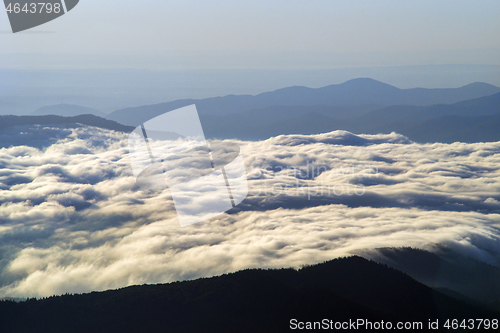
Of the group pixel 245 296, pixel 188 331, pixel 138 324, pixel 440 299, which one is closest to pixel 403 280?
pixel 440 299

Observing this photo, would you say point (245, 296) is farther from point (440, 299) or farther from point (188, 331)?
point (440, 299)

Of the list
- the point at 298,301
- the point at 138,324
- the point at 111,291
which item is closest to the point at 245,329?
the point at 298,301

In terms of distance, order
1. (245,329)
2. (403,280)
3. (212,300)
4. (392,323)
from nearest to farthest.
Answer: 1. (245,329)
2. (212,300)
3. (392,323)
4. (403,280)

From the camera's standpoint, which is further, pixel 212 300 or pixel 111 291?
pixel 111 291

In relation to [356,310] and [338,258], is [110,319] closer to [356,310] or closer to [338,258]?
[356,310]

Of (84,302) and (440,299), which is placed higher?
(84,302)

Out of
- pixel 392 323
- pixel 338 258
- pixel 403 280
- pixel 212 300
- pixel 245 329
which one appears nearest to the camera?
pixel 245 329

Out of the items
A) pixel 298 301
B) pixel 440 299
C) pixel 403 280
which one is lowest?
pixel 440 299
